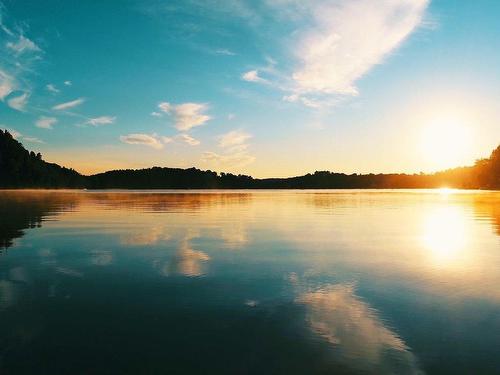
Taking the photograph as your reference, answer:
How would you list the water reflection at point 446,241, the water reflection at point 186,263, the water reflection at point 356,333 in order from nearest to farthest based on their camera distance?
the water reflection at point 356,333 < the water reflection at point 186,263 < the water reflection at point 446,241

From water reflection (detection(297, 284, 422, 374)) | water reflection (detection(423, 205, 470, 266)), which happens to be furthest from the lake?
water reflection (detection(423, 205, 470, 266))

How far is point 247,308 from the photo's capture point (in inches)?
499

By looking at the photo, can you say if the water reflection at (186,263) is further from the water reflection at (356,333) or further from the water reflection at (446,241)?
the water reflection at (446,241)

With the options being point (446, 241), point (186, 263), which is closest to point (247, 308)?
point (186, 263)

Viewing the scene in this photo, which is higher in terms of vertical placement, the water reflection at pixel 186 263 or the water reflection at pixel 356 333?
the water reflection at pixel 186 263

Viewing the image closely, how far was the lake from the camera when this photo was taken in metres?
8.99

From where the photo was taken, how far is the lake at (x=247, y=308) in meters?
8.99

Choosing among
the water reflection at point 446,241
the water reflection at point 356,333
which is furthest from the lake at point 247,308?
the water reflection at point 446,241

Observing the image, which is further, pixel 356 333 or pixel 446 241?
pixel 446 241

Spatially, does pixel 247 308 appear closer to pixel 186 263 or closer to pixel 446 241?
pixel 186 263

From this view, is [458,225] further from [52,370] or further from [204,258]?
[52,370]

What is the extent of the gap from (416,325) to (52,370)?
8.73 metres

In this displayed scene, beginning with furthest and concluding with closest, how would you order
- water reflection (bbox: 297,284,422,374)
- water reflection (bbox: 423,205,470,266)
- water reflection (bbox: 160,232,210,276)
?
1. water reflection (bbox: 423,205,470,266)
2. water reflection (bbox: 160,232,210,276)
3. water reflection (bbox: 297,284,422,374)

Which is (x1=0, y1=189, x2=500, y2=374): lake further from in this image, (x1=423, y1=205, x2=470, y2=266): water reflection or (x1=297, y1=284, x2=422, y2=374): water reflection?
(x1=423, y1=205, x2=470, y2=266): water reflection
